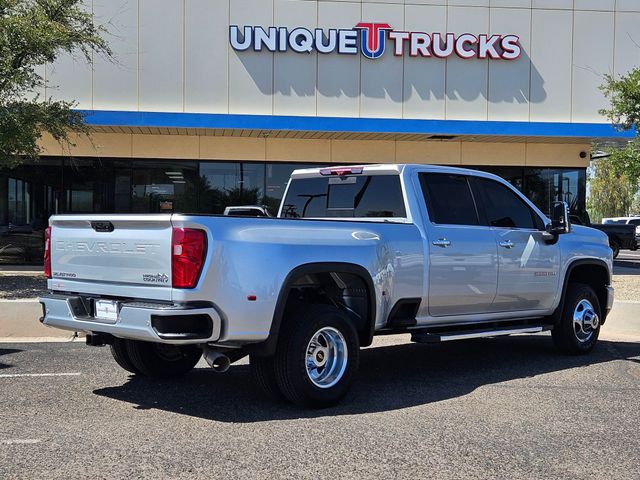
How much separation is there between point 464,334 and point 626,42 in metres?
15.2

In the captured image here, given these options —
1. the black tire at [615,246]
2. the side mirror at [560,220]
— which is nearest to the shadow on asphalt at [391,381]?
the side mirror at [560,220]

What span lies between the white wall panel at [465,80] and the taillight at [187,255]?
14.4m

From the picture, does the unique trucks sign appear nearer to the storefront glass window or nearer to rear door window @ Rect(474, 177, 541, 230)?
the storefront glass window

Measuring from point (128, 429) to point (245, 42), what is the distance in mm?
14117

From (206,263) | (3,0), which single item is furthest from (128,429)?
(3,0)

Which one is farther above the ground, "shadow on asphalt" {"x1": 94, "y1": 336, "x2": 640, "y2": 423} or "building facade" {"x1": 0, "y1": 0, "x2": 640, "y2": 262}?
"building facade" {"x1": 0, "y1": 0, "x2": 640, "y2": 262}

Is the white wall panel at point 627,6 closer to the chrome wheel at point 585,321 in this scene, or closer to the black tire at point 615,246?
the black tire at point 615,246

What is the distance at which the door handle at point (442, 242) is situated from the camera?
21.8 ft

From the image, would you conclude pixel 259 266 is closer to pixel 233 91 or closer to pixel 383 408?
pixel 383 408

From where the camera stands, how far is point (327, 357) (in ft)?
19.5

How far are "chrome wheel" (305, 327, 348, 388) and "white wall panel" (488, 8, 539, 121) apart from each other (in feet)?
46.0

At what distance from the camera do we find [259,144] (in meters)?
19.0

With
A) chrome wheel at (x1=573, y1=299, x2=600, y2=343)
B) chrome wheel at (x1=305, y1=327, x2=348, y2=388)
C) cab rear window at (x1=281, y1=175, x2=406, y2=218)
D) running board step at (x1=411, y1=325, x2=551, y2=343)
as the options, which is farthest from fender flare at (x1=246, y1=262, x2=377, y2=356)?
chrome wheel at (x1=573, y1=299, x2=600, y2=343)

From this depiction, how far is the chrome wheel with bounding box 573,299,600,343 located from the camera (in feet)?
27.4
